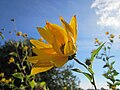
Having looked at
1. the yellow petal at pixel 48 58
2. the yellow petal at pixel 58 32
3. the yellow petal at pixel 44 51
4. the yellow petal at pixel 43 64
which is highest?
the yellow petal at pixel 58 32

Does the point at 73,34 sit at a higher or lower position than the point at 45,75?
lower

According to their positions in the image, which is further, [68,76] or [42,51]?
[68,76]

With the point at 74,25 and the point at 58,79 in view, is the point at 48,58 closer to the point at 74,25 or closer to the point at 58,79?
the point at 74,25

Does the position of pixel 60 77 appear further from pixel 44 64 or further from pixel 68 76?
pixel 44 64

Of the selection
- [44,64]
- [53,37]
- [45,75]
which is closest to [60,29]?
[53,37]

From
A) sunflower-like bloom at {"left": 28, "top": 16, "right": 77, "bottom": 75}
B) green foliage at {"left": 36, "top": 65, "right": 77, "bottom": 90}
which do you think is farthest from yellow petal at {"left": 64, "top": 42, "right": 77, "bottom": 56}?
green foliage at {"left": 36, "top": 65, "right": 77, "bottom": 90}

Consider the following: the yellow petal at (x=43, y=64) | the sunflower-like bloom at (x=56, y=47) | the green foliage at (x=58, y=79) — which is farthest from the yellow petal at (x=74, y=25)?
the green foliage at (x=58, y=79)

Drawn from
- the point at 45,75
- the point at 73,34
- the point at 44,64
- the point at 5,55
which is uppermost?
the point at 5,55

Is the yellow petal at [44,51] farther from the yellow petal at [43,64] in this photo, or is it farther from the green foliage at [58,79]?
the green foliage at [58,79]
